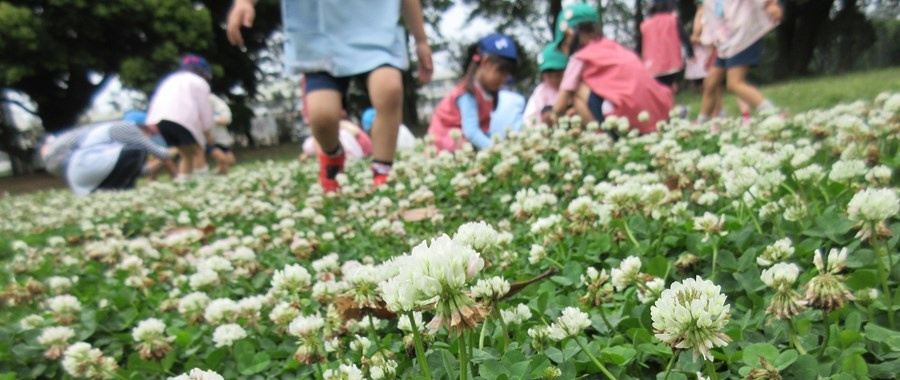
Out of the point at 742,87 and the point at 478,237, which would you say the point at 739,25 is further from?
the point at 478,237

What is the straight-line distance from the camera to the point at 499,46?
190 inches

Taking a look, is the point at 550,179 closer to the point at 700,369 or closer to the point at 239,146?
the point at 700,369

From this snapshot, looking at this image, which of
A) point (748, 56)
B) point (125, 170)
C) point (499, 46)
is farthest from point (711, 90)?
point (125, 170)

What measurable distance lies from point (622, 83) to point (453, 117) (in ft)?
5.32

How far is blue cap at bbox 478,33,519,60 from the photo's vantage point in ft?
15.8

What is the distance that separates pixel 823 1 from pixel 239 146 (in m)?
21.8

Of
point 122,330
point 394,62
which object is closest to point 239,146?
point 394,62

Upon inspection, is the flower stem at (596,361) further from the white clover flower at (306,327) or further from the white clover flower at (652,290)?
the white clover flower at (306,327)

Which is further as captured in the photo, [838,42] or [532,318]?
[838,42]

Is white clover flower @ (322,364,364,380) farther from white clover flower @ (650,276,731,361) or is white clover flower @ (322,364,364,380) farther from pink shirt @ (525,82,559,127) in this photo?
pink shirt @ (525,82,559,127)

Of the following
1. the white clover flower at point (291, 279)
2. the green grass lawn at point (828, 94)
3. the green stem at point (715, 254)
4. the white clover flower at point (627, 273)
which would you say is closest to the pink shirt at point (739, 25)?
the green grass lawn at point (828, 94)

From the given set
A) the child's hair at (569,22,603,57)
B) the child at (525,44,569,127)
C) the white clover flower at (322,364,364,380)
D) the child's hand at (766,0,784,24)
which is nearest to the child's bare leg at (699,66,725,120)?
the child's hand at (766,0,784,24)

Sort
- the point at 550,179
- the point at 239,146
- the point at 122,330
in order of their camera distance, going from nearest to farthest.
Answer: the point at 122,330
the point at 550,179
the point at 239,146

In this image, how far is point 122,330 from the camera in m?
1.62
